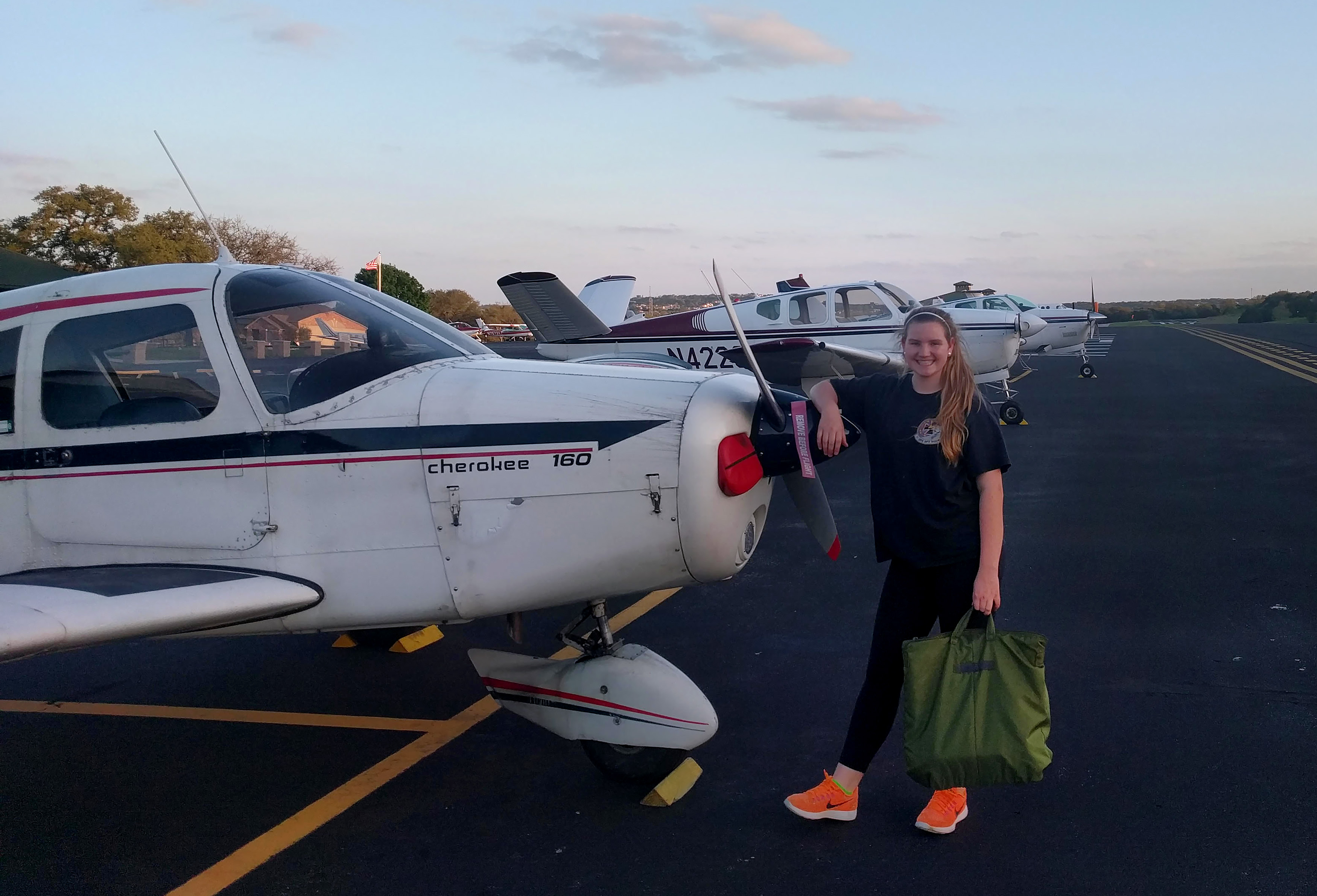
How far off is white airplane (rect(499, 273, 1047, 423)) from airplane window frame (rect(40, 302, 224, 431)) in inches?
365

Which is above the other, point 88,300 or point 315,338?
point 88,300

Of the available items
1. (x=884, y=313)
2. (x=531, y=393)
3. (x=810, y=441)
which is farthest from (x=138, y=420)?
(x=884, y=313)

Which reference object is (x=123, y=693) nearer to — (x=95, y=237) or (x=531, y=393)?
(x=531, y=393)

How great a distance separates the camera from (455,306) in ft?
218

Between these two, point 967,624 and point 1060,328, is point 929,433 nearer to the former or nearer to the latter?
point 967,624

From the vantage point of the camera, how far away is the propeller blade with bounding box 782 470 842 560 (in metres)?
3.50

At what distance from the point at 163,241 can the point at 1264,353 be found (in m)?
42.2

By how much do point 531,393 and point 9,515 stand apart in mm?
2186

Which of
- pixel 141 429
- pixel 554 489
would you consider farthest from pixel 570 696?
pixel 141 429

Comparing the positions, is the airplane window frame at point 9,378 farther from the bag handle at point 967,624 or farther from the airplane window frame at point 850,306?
the airplane window frame at point 850,306

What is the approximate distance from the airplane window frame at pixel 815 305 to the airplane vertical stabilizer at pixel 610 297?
390cm

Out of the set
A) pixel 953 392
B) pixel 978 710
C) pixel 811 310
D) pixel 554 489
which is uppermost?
pixel 811 310

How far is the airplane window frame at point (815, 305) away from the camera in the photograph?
15.0 metres

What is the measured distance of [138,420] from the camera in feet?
11.8
